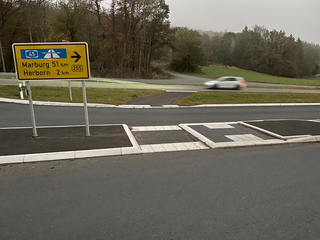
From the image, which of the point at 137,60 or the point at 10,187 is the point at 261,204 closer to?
the point at 10,187

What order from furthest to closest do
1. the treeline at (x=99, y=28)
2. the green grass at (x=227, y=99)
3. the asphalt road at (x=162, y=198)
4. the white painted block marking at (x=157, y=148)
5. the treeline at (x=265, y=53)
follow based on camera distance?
the treeline at (x=265, y=53)
the treeline at (x=99, y=28)
the green grass at (x=227, y=99)
the white painted block marking at (x=157, y=148)
the asphalt road at (x=162, y=198)

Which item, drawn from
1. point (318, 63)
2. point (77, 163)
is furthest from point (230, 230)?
point (318, 63)

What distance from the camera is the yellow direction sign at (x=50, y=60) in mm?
5801

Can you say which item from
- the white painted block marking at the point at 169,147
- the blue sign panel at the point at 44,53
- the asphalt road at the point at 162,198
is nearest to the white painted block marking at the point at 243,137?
the asphalt road at the point at 162,198

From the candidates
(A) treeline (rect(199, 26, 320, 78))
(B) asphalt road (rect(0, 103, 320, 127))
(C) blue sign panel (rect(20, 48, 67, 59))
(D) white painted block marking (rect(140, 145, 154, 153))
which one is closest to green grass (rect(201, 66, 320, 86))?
(A) treeline (rect(199, 26, 320, 78))

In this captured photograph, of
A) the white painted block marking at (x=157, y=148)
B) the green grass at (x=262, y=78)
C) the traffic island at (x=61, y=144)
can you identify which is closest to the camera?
the traffic island at (x=61, y=144)

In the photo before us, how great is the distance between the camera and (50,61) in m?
5.93

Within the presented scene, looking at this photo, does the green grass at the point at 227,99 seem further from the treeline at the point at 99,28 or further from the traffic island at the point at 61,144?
the treeline at the point at 99,28

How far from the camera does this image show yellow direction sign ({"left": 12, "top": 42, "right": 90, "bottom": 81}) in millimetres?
5801

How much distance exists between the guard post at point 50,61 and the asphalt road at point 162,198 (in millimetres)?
2489

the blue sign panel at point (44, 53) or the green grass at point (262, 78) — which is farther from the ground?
the blue sign panel at point (44, 53)

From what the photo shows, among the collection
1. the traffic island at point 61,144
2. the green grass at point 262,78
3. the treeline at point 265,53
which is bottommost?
the green grass at point 262,78

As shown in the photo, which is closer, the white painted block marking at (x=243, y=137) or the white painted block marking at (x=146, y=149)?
the white painted block marking at (x=146, y=149)

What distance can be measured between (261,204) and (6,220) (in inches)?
147
